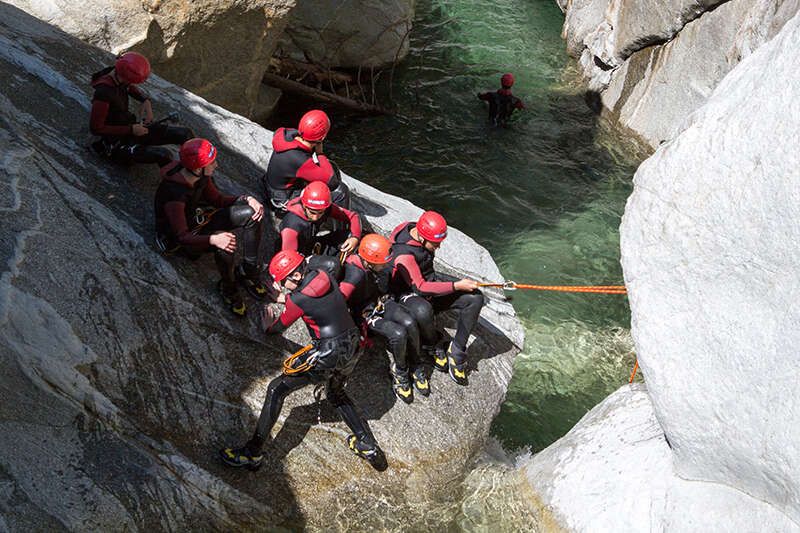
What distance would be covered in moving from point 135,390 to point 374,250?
2.36 m

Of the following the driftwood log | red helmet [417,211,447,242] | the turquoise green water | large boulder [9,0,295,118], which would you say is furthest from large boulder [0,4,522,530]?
the driftwood log

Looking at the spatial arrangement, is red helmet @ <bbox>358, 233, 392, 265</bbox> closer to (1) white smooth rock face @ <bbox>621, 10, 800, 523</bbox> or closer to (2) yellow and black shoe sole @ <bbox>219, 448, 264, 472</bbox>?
(2) yellow and black shoe sole @ <bbox>219, 448, 264, 472</bbox>

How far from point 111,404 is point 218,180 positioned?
2.90m

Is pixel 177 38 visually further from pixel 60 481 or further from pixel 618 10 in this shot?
pixel 618 10

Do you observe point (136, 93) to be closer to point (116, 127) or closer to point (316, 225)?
point (116, 127)

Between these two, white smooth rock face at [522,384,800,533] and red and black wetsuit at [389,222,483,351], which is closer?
white smooth rock face at [522,384,800,533]

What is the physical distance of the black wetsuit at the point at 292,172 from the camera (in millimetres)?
7617

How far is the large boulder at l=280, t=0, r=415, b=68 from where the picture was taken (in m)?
15.1

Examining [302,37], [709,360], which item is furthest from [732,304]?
[302,37]

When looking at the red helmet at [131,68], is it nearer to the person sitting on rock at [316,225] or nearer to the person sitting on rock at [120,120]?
the person sitting on rock at [120,120]

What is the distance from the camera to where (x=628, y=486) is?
605 cm

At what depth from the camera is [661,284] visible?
17.7 feet

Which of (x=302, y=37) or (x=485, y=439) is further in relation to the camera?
(x=302, y=37)

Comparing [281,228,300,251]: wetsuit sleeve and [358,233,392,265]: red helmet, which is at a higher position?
[358,233,392,265]: red helmet
